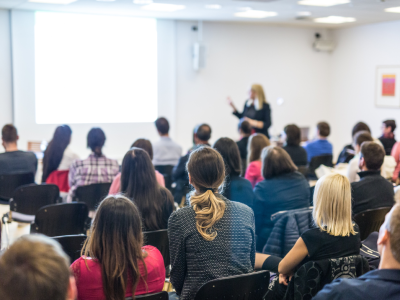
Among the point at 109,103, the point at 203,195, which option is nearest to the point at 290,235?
the point at 203,195

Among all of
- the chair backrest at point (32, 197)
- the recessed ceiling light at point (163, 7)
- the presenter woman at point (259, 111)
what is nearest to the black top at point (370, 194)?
the chair backrest at point (32, 197)

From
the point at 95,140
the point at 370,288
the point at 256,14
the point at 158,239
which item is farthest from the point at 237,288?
the point at 256,14

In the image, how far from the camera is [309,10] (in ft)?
22.2

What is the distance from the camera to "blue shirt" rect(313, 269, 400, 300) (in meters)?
1.27

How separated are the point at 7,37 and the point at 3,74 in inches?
23.1

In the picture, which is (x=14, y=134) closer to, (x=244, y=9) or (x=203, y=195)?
(x=203, y=195)

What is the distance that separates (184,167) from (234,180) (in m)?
1.34

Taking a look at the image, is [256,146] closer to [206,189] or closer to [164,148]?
[164,148]

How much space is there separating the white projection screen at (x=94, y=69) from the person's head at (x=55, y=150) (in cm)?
273

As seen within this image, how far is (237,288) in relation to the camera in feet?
5.96

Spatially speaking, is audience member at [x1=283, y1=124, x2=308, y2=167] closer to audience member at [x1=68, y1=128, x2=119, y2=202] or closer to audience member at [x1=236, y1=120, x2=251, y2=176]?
audience member at [x1=236, y1=120, x2=251, y2=176]

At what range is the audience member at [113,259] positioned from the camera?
169cm

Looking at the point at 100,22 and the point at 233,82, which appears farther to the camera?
the point at 233,82

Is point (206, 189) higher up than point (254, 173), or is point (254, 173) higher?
point (206, 189)
